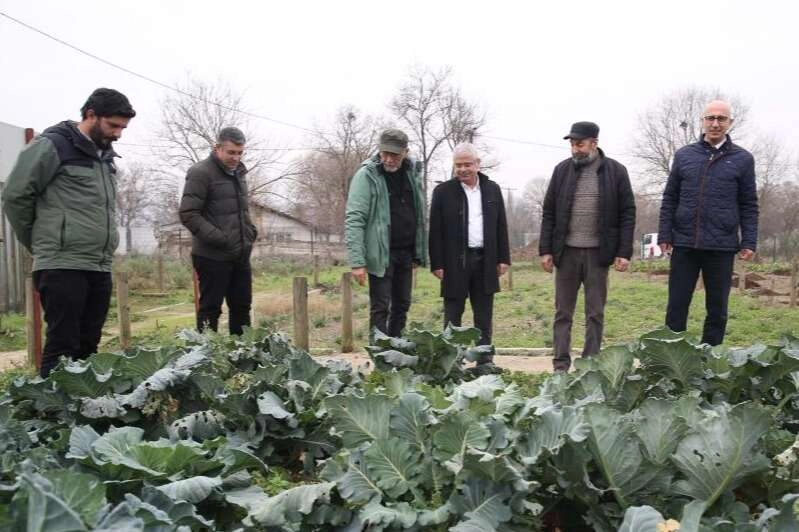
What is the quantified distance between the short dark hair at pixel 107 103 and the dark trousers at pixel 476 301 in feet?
8.38

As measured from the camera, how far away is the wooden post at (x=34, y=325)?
643 cm

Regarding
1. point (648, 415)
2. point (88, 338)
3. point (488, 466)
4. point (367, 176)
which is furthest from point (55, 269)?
point (648, 415)

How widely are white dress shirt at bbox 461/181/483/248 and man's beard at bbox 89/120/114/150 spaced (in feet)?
8.31

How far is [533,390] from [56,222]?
3177 mm

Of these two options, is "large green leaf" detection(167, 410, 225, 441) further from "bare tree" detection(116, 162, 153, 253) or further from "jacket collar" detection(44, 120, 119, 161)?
"bare tree" detection(116, 162, 153, 253)

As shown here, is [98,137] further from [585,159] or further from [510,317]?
[510,317]

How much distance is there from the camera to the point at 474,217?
5285 millimetres

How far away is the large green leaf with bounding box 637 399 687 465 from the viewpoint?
2182 mm

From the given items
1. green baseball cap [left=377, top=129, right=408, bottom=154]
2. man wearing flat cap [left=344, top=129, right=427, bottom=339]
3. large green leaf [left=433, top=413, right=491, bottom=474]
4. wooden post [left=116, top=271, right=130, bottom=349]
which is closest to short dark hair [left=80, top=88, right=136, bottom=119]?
man wearing flat cap [left=344, top=129, right=427, bottom=339]

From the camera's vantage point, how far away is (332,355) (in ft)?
24.0

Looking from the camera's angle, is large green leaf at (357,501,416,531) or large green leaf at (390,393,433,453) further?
large green leaf at (390,393,433,453)

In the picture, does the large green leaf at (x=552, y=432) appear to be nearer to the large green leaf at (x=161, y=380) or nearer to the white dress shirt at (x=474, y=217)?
the large green leaf at (x=161, y=380)

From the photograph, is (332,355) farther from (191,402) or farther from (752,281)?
(752,281)

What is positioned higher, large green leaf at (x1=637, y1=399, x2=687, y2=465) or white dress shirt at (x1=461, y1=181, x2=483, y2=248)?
white dress shirt at (x1=461, y1=181, x2=483, y2=248)
